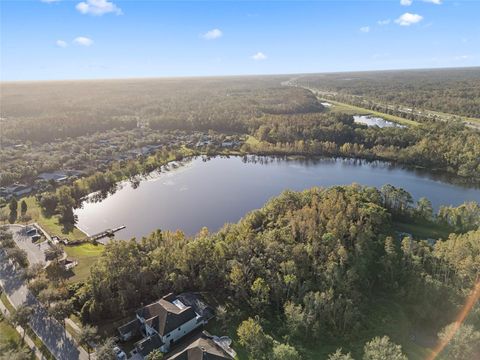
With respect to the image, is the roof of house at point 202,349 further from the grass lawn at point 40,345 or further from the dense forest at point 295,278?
the grass lawn at point 40,345

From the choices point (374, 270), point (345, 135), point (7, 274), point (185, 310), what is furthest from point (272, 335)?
point (345, 135)

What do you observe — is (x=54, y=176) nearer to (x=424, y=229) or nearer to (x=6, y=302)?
(x=6, y=302)

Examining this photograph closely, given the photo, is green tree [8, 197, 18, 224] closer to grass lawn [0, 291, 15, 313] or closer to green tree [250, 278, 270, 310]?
grass lawn [0, 291, 15, 313]

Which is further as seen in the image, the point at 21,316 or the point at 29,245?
the point at 29,245

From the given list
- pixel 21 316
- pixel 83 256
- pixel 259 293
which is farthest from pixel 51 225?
pixel 259 293

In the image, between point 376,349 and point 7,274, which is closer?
point 376,349

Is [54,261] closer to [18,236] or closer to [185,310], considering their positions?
[18,236]

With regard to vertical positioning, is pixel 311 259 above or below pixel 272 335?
above
